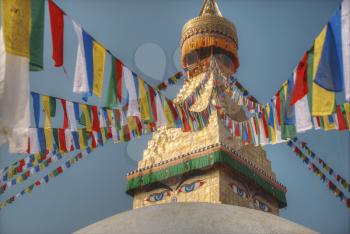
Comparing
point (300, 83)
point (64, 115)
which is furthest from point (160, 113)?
point (300, 83)

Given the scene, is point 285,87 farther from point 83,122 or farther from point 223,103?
point 223,103

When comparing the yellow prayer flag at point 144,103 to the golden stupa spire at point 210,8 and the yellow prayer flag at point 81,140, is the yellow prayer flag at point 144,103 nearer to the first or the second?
the yellow prayer flag at point 81,140

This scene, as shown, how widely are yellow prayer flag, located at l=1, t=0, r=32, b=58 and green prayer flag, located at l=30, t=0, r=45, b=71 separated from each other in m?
0.10

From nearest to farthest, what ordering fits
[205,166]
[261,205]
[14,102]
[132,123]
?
1. [14,102]
2. [132,123]
3. [205,166]
4. [261,205]

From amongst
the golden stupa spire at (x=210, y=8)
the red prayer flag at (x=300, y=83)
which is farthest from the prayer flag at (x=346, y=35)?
the golden stupa spire at (x=210, y=8)

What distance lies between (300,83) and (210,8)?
1033cm

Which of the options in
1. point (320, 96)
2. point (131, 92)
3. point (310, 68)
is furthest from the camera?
point (131, 92)

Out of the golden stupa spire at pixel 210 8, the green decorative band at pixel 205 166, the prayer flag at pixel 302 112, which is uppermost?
the golden stupa spire at pixel 210 8

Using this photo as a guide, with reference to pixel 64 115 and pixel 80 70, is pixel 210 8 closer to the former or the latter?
pixel 64 115

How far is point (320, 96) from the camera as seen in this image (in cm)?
507

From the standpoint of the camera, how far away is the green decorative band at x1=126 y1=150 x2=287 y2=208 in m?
10.0

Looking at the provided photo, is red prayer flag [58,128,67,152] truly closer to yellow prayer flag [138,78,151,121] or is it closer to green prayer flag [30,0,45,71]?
yellow prayer flag [138,78,151,121]

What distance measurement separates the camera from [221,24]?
14.2 meters

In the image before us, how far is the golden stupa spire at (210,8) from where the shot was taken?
1523cm
